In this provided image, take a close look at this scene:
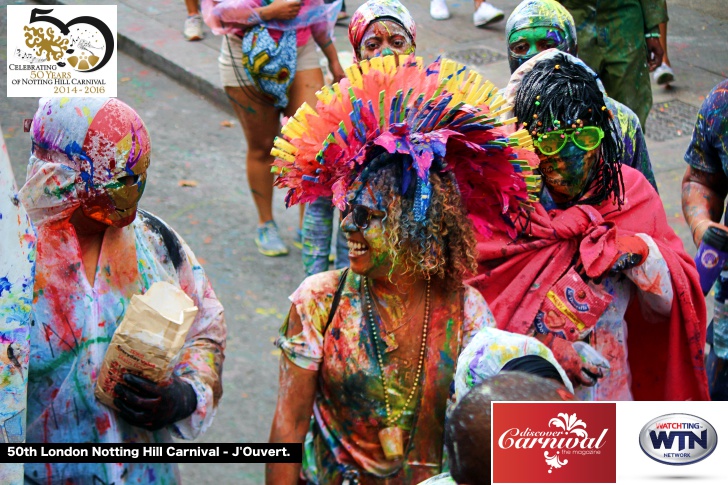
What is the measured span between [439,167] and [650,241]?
3.11ft

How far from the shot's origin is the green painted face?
16.5ft

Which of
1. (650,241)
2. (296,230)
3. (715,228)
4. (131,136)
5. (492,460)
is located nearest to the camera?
(492,460)

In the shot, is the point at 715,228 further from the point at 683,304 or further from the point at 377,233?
the point at 377,233

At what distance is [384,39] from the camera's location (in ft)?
17.5

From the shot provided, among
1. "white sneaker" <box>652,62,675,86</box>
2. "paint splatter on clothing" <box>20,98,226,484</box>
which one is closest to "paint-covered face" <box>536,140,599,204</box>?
"paint splatter on clothing" <box>20,98,226,484</box>

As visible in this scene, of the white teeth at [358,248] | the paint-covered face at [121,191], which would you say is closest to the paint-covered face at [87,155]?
the paint-covered face at [121,191]

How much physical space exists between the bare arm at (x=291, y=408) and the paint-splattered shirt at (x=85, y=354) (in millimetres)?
273

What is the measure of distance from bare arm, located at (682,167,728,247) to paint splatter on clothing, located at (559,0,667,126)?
6.97 ft

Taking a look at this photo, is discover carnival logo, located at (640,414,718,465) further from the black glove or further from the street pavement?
the street pavement

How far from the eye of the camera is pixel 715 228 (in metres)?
4.29

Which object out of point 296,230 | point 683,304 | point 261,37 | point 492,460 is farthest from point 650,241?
point 296,230

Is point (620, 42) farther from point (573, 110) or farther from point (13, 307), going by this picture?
point (13, 307)

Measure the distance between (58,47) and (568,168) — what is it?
192 cm

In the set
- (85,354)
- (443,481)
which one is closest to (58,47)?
(85,354)
